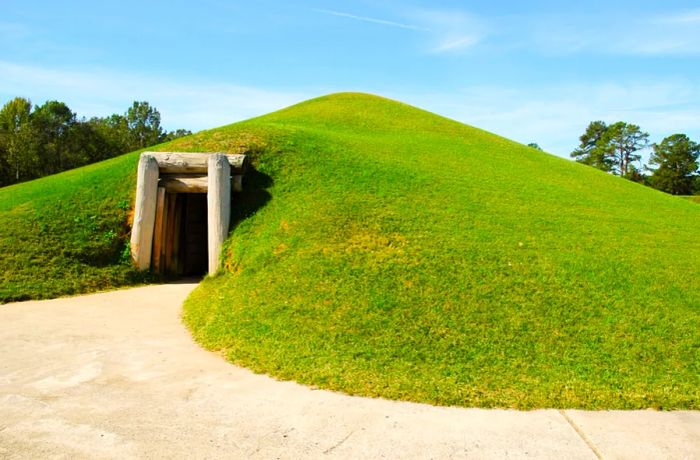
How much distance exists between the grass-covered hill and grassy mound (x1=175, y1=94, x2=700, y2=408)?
33mm

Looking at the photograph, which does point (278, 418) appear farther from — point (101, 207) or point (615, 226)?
point (615, 226)

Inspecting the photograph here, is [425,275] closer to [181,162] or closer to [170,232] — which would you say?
[181,162]

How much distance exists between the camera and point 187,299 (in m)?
8.87

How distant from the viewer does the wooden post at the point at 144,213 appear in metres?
10.5

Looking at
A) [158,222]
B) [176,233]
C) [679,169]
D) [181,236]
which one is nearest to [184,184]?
[158,222]

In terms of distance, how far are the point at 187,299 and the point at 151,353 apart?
8.90 feet

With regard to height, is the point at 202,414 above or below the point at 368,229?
below

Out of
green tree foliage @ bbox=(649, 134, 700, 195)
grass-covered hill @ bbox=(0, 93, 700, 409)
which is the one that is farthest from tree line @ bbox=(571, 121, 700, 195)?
grass-covered hill @ bbox=(0, 93, 700, 409)

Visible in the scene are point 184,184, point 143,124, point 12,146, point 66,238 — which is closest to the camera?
point 66,238

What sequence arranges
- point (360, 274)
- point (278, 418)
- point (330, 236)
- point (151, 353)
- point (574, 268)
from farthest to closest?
point (330, 236)
point (574, 268)
point (360, 274)
point (151, 353)
point (278, 418)

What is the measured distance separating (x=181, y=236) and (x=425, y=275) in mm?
7235

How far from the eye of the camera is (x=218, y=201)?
1048 cm

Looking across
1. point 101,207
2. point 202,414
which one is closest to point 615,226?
point 202,414

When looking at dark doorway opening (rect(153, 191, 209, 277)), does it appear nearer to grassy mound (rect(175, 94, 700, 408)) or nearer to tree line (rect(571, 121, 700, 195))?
grassy mound (rect(175, 94, 700, 408))
